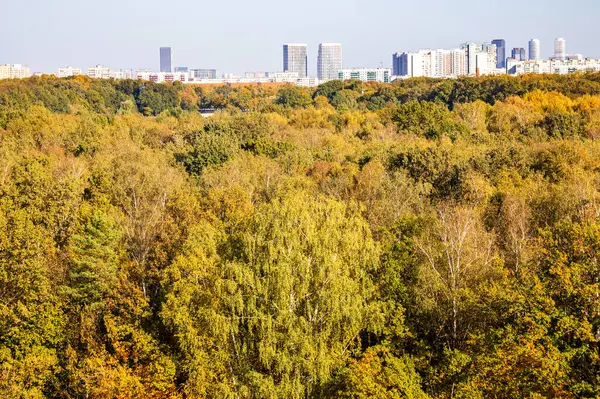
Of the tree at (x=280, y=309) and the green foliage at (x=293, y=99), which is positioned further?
the green foliage at (x=293, y=99)

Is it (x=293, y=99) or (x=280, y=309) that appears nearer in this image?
(x=280, y=309)

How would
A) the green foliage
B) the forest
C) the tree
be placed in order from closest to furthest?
the forest, the tree, the green foliage

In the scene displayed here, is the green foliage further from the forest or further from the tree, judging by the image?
the tree

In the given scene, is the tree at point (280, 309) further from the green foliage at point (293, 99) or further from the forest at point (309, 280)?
the green foliage at point (293, 99)

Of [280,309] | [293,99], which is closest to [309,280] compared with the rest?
[280,309]

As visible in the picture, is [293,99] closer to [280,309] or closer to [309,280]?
[309,280]

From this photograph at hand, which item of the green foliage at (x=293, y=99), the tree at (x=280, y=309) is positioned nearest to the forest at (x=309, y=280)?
the tree at (x=280, y=309)

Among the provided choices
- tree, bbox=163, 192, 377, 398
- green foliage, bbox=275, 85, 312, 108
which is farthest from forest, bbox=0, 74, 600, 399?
green foliage, bbox=275, 85, 312, 108

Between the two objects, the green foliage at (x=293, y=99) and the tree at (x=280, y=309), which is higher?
the green foliage at (x=293, y=99)

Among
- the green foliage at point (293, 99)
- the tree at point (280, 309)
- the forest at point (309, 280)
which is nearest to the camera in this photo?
the forest at point (309, 280)
